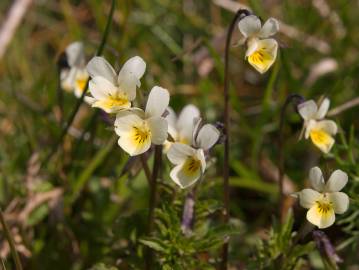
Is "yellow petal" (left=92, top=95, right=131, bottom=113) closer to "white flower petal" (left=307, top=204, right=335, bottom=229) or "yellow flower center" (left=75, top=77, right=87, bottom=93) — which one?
"white flower petal" (left=307, top=204, right=335, bottom=229)

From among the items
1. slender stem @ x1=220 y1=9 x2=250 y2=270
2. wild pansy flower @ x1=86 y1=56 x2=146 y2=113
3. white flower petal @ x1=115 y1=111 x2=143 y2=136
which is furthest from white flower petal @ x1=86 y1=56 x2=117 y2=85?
slender stem @ x1=220 y1=9 x2=250 y2=270

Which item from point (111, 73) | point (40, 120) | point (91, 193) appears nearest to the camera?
point (111, 73)

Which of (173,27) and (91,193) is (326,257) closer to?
(91,193)

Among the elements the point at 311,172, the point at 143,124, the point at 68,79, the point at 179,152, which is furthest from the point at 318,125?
the point at 68,79

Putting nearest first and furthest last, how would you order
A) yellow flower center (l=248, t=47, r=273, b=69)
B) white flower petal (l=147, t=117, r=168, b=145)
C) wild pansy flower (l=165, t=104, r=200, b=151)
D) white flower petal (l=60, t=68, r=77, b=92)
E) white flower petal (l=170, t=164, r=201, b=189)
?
white flower petal (l=147, t=117, r=168, b=145) < white flower petal (l=170, t=164, r=201, b=189) < yellow flower center (l=248, t=47, r=273, b=69) < wild pansy flower (l=165, t=104, r=200, b=151) < white flower petal (l=60, t=68, r=77, b=92)

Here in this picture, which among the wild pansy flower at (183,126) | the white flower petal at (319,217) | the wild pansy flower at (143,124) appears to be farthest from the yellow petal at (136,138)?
the white flower petal at (319,217)

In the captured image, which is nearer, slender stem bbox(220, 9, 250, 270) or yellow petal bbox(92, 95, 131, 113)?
yellow petal bbox(92, 95, 131, 113)

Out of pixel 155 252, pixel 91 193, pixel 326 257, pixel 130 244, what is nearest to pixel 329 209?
pixel 326 257

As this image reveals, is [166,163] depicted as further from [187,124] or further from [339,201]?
[339,201]
